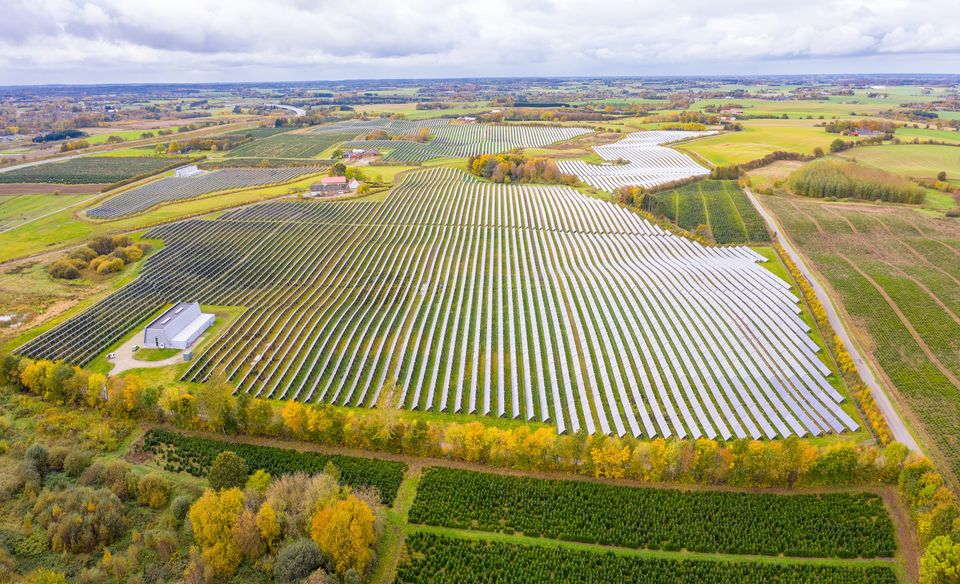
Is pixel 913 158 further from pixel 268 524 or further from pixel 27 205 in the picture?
pixel 27 205

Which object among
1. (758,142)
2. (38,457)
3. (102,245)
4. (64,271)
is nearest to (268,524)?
(38,457)

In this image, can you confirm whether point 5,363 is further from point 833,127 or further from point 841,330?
point 833,127

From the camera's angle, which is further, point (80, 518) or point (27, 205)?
point (27, 205)

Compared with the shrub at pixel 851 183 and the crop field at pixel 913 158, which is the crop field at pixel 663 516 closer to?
the shrub at pixel 851 183

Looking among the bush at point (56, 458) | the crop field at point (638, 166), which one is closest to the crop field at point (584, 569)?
the bush at point (56, 458)

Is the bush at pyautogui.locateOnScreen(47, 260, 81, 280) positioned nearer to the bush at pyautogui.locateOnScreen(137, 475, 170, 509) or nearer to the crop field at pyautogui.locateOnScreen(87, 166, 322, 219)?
the crop field at pyautogui.locateOnScreen(87, 166, 322, 219)
